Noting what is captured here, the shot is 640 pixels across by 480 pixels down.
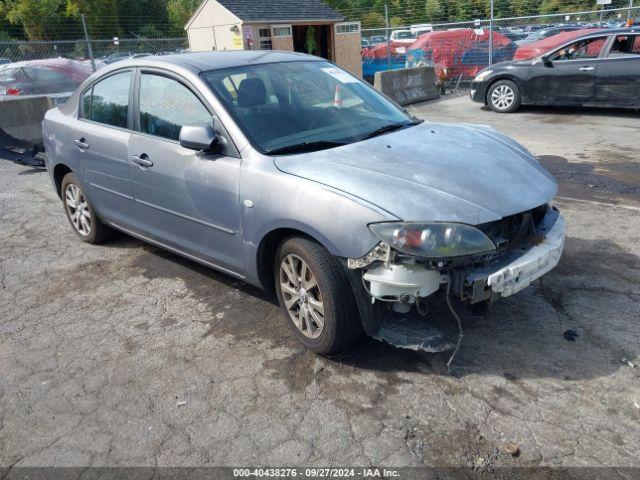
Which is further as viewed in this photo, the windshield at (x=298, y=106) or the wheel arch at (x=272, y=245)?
the windshield at (x=298, y=106)

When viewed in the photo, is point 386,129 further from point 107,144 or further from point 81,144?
point 81,144

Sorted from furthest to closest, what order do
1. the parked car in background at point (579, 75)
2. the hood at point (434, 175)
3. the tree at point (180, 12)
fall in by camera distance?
the tree at point (180, 12)
the parked car in background at point (579, 75)
the hood at point (434, 175)

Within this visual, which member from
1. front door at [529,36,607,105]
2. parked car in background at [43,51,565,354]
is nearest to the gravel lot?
parked car in background at [43,51,565,354]

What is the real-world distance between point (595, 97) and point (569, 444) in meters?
9.91

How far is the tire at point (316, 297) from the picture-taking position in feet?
10.5

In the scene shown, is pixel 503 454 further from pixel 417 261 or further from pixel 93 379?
pixel 93 379

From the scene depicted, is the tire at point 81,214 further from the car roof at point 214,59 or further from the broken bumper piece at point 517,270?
the broken bumper piece at point 517,270

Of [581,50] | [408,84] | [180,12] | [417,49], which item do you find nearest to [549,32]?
[417,49]

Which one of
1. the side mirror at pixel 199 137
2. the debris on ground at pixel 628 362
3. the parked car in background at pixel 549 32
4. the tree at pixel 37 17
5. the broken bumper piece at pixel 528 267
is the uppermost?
the tree at pixel 37 17

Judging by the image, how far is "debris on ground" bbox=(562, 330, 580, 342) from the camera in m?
3.58

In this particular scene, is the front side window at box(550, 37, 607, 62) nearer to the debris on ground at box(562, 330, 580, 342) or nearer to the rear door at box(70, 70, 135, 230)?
the debris on ground at box(562, 330, 580, 342)

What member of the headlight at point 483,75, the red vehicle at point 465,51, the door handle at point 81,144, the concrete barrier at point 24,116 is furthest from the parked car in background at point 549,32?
the door handle at point 81,144

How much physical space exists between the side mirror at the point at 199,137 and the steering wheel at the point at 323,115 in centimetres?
69

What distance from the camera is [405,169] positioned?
336 centimetres
